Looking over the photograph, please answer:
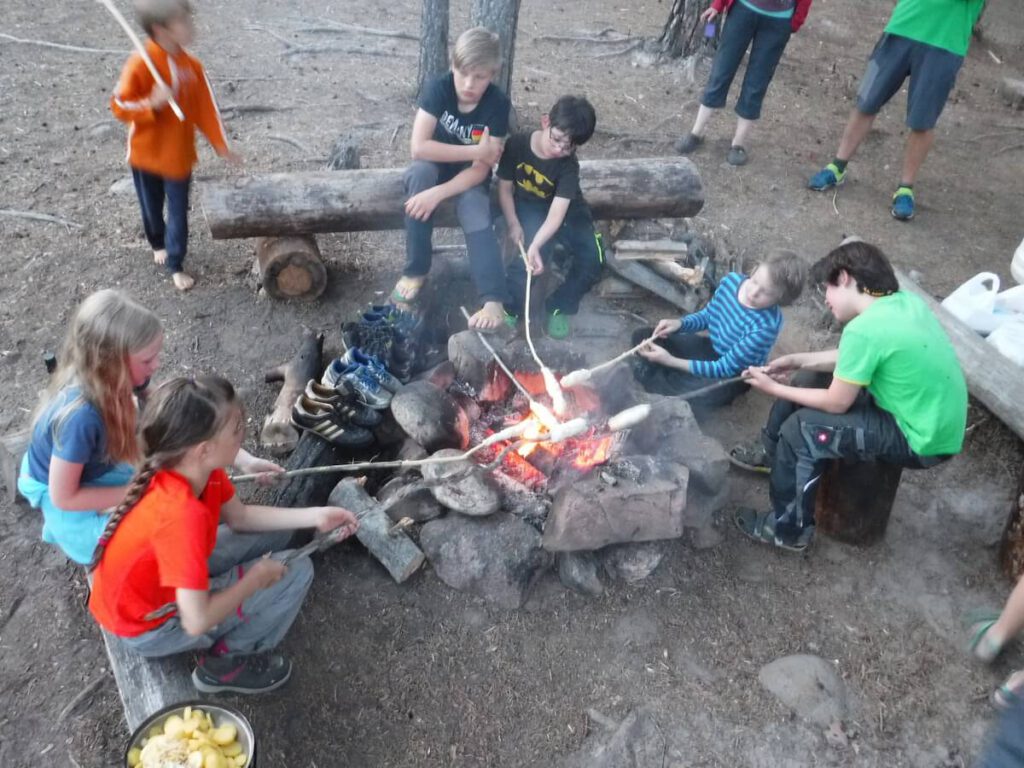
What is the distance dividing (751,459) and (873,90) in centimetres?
418

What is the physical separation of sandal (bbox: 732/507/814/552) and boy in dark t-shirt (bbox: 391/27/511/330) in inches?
71.8

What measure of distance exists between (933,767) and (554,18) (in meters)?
9.98

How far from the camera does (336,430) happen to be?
3.88 m

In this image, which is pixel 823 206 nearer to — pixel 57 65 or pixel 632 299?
pixel 632 299

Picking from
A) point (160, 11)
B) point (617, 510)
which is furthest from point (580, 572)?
point (160, 11)

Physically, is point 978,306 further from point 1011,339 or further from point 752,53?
point 752,53

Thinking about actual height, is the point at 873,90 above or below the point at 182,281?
above

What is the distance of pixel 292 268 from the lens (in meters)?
Result: 5.14

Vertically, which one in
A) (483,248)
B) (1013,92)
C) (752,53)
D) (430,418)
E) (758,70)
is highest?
(752,53)

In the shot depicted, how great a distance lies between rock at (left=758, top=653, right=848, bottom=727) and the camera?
328 cm

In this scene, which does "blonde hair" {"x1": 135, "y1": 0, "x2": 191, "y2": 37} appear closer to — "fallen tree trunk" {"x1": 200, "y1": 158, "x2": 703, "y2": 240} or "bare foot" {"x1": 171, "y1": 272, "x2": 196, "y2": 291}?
"fallen tree trunk" {"x1": 200, "y1": 158, "x2": 703, "y2": 240}

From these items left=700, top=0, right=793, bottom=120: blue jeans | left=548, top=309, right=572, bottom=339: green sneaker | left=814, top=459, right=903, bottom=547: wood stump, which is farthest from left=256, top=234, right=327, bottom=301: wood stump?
left=700, top=0, right=793, bottom=120: blue jeans

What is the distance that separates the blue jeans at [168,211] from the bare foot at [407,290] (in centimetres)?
157

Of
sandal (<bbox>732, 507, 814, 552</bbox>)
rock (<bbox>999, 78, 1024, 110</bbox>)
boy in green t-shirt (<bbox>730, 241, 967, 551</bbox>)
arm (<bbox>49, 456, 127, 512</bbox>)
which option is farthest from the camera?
rock (<bbox>999, 78, 1024, 110</bbox>)
